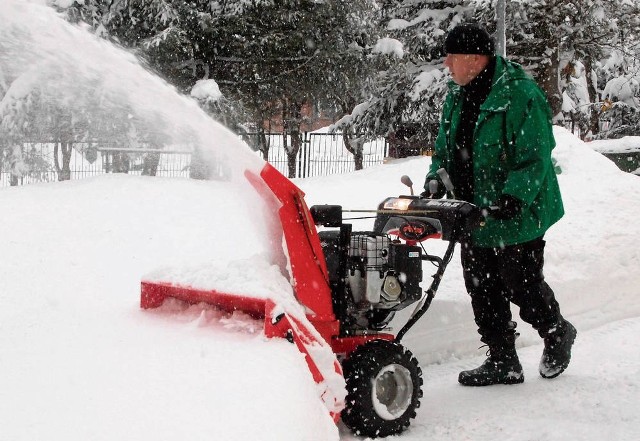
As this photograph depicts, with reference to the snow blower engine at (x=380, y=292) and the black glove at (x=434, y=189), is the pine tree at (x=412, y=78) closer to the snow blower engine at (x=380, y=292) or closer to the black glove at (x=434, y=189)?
the black glove at (x=434, y=189)

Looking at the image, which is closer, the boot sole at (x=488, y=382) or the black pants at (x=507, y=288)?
the black pants at (x=507, y=288)

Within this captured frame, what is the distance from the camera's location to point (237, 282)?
2986 mm

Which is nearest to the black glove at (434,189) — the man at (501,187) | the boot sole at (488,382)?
the man at (501,187)

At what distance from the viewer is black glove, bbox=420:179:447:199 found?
396 centimetres

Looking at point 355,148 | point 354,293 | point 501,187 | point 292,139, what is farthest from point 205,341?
point 355,148

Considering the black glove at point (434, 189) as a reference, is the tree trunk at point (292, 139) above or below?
above

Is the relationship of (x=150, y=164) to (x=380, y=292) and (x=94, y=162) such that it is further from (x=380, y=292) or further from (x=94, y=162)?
(x=380, y=292)

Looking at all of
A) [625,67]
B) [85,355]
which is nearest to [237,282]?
[85,355]

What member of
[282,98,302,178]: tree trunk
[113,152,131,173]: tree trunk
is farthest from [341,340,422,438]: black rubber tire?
[282,98,302,178]: tree trunk

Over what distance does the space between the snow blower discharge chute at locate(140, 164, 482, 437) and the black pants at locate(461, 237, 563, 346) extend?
1.96 feet

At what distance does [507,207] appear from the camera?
3559 millimetres

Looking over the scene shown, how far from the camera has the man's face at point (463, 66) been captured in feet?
12.7

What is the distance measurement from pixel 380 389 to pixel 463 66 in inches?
70.2

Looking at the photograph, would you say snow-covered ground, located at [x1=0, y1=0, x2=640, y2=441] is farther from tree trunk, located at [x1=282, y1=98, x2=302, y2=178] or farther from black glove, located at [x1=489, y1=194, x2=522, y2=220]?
tree trunk, located at [x1=282, y1=98, x2=302, y2=178]
